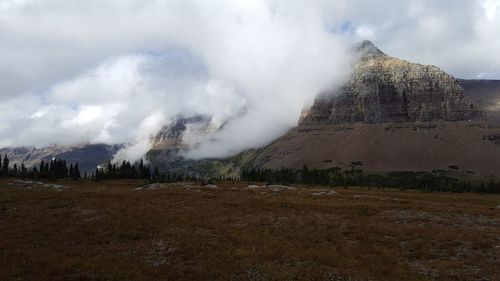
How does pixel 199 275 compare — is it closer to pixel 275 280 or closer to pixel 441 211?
pixel 275 280

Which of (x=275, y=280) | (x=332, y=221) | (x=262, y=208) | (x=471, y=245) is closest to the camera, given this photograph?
(x=275, y=280)

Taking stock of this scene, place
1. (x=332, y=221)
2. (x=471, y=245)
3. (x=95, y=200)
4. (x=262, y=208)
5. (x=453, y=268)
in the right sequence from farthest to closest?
(x=95, y=200), (x=262, y=208), (x=332, y=221), (x=471, y=245), (x=453, y=268)

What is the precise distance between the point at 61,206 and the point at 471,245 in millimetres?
43041

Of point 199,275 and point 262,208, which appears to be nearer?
point 199,275

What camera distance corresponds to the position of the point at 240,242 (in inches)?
1340

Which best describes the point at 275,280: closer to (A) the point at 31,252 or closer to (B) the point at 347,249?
(B) the point at 347,249

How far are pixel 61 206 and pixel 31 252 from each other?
23785 mm

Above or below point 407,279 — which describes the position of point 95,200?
above

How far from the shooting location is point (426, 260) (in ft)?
99.8

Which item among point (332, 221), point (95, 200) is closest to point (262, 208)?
point (332, 221)

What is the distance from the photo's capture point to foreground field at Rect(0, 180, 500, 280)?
26.4 meters

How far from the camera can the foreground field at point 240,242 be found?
86.5ft

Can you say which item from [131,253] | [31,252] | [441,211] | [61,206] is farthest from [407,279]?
[61,206]

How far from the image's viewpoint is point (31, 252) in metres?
30.8
